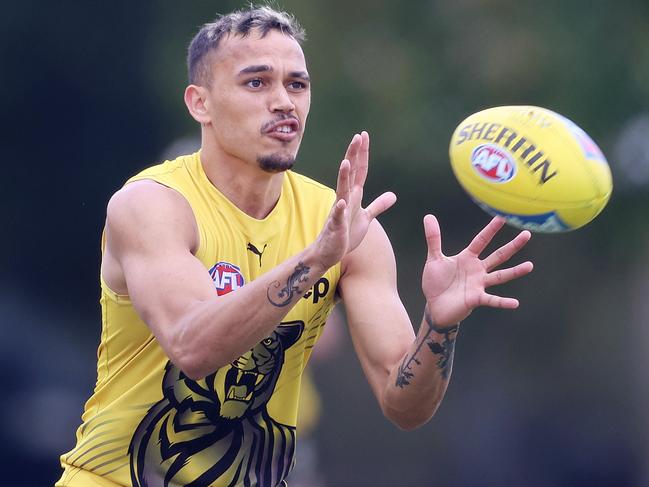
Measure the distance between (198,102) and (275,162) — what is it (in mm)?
580

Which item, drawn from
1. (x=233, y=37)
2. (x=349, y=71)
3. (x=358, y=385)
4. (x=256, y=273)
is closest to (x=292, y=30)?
(x=233, y=37)

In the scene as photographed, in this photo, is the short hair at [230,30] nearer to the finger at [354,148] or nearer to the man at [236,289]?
the man at [236,289]

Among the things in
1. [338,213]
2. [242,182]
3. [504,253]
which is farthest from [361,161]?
[242,182]

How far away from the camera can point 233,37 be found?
4.80 m

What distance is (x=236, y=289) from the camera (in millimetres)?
4191

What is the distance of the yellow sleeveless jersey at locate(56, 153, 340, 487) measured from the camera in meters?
4.46

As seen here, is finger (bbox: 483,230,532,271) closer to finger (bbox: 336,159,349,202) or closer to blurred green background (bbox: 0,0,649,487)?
finger (bbox: 336,159,349,202)

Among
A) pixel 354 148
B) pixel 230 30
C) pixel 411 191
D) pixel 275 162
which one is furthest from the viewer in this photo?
pixel 411 191

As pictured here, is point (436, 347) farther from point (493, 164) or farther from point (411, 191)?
point (411, 191)

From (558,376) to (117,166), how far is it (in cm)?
299

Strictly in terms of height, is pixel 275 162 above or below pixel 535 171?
above

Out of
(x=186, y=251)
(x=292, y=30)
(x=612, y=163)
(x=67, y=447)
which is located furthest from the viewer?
(x=612, y=163)

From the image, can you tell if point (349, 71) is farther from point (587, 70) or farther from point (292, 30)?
point (292, 30)

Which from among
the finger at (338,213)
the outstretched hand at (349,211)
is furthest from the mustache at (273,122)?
the finger at (338,213)
